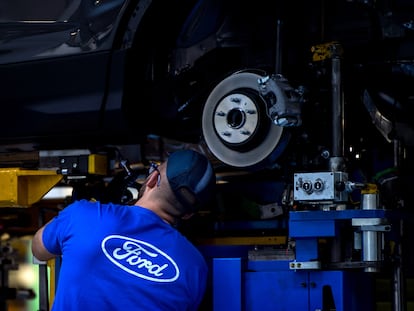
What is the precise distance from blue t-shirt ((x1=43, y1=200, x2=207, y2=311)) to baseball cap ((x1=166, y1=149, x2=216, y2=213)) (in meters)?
0.12

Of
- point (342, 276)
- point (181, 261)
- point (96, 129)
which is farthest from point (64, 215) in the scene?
point (342, 276)

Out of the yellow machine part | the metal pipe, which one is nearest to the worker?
the metal pipe

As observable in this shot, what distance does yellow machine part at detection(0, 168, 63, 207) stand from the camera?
11.6ft

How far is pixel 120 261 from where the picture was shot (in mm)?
2680

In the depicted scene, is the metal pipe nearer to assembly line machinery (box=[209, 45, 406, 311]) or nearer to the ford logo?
assembly line machinery (box=[209, 45, 406, 311])

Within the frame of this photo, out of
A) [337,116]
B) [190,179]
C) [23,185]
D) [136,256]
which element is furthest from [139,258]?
[23,185]

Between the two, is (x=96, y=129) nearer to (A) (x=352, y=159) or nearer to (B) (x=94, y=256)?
(B) (x=94, y=256)

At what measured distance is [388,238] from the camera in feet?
10.3

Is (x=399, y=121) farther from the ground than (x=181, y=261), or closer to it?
farther from the ground

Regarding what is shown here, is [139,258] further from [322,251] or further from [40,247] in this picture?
[322,251]

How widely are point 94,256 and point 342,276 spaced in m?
0.93

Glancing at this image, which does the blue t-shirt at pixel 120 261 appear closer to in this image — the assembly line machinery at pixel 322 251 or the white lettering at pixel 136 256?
the white lettering at pixel 136 256

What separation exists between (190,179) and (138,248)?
1.03 ft

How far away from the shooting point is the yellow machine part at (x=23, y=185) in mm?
3537
